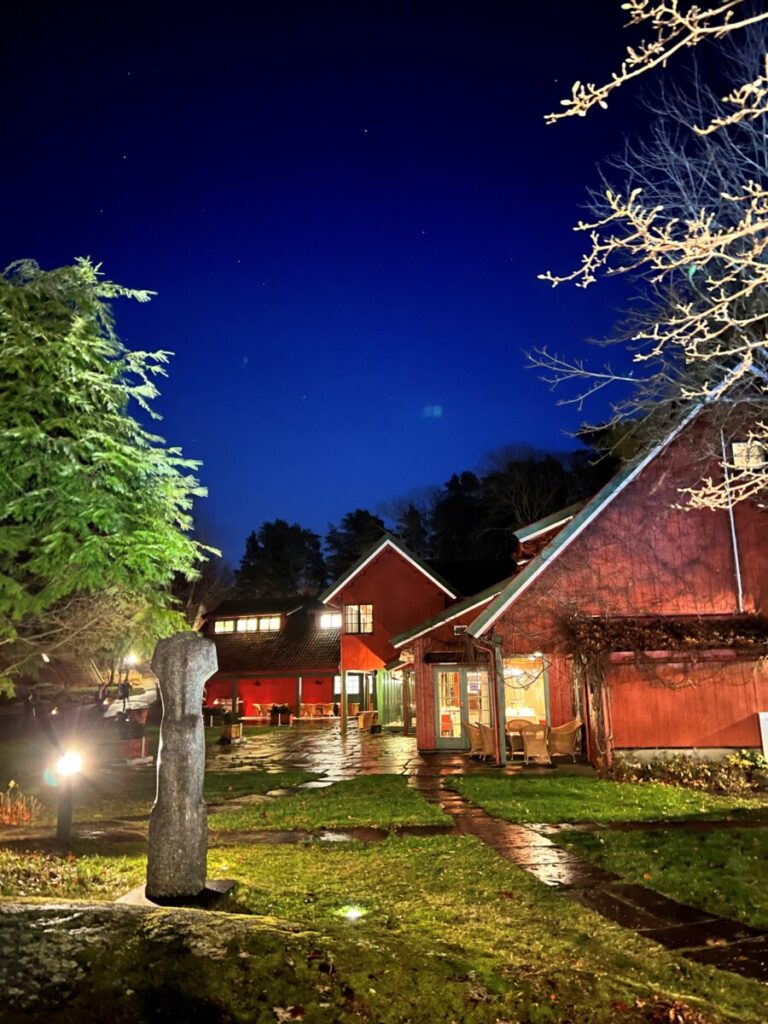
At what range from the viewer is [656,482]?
19.5m

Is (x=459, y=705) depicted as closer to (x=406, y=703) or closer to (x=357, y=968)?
(x=406, y=703)

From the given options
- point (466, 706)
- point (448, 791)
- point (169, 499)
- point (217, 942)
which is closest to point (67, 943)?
point (217, 942)

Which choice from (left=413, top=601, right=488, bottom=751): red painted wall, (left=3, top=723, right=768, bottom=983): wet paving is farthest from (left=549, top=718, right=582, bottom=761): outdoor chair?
(left=413, top=601, right=488, bottom=751): red painted wall

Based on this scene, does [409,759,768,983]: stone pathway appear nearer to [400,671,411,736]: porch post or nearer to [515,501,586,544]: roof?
[515,501,586,544]: roof

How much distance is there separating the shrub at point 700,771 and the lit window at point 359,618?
17.2m

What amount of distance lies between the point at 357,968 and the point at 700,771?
46.6 ft

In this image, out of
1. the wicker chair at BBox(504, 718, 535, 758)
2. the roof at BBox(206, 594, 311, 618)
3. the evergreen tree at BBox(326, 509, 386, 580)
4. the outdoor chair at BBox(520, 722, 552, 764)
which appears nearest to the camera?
the outdoor chair at BBox(520, 722, 552, 764)

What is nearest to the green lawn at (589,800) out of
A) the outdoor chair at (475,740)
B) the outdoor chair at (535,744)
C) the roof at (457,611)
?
the outdoor chair at (535,744)

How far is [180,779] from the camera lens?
694 centimetres

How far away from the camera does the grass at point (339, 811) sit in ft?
37.8

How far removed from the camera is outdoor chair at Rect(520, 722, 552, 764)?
18.9m

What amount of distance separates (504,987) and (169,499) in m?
10.0

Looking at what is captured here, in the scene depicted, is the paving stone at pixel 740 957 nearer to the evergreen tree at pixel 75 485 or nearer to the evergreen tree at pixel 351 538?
the evergreen tree at pixel 75 485

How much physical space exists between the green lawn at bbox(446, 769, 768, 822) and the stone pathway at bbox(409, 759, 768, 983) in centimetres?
105
